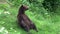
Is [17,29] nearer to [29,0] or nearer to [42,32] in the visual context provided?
[42,32]

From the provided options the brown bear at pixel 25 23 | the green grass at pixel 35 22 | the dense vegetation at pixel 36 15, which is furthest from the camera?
the dense vegetation at pixel 36 15

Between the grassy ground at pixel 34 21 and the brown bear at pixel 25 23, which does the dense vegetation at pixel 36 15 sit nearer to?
the grassy ground at pixel 34 21

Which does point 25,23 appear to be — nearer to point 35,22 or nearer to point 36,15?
point 35,22

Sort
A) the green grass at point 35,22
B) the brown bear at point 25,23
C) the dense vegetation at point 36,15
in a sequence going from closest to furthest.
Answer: the brown bear at point 25,23 < the green grass at point 35,22 < the dense vegetation at point 36,15

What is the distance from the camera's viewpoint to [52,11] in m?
14.0

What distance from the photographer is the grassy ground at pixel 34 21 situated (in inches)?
392

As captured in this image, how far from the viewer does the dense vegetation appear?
33.6ft

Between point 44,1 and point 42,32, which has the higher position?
point 44,1

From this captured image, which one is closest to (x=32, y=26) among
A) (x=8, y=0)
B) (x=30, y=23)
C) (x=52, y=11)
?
(x=30, y=23)

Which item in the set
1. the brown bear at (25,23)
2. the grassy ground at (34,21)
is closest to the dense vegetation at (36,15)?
the grassy ground at (34,21)

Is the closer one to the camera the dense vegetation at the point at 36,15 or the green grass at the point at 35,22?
the green grass at the point at 35,22

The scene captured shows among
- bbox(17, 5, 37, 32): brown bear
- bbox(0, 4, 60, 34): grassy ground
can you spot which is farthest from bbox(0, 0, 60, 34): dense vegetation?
bbox(17, 5, 37, 32): brown bear

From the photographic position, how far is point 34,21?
37.1 feet

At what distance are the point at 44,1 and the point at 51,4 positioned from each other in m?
0.46
